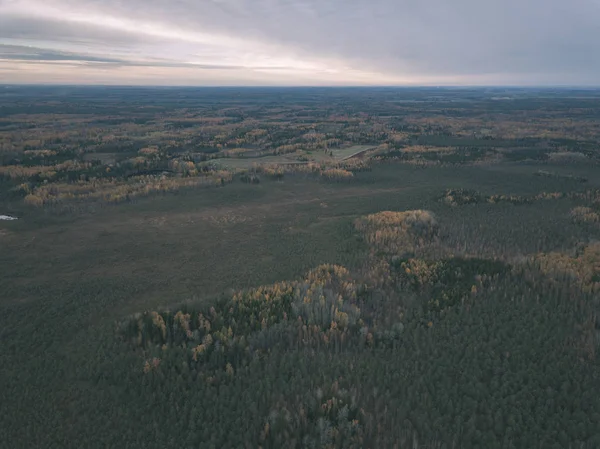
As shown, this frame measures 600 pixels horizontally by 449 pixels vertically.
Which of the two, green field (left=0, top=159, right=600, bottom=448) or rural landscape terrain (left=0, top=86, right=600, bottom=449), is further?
green field (left=0, top=159, right=600, bottom=448)

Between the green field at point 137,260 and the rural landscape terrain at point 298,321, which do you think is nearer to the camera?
the rural landscape terrain at point 298,321

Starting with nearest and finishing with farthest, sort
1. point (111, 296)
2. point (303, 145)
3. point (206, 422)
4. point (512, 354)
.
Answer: point (206, 422) → point (512, 354) → point (111, 296) → point (303, 145)

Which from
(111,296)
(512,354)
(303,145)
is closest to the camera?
(512,354)

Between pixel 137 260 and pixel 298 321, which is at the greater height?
pixel 298 321

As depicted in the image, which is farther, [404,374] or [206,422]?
[404,374]

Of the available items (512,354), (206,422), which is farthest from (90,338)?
(512,354)

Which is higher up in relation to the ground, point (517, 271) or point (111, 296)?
point (517, 271)

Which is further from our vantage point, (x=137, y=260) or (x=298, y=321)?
(x=137, y=260)

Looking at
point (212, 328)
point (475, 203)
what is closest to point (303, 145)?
point (475, 203)

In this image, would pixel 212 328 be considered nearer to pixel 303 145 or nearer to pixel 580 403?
pixel 580 403
